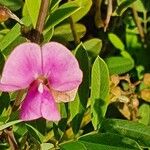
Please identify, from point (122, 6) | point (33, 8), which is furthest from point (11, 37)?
point (122, 6)

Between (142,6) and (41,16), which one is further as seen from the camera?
(142,6)

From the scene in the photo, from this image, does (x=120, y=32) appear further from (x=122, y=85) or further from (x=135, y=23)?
(x=122, y=85)

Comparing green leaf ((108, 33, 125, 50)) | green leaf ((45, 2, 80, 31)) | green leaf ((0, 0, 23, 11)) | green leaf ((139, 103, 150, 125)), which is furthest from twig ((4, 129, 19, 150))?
green leaf ((108, 33, 125, 50))

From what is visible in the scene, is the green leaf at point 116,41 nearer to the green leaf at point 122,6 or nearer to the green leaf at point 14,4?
the green leaf at point 122,6

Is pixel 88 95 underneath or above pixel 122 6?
underneath

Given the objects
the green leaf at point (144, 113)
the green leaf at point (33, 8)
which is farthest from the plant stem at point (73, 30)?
the green leaf at point (33, 8)

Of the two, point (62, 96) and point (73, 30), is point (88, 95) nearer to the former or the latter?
point (62, 96)
